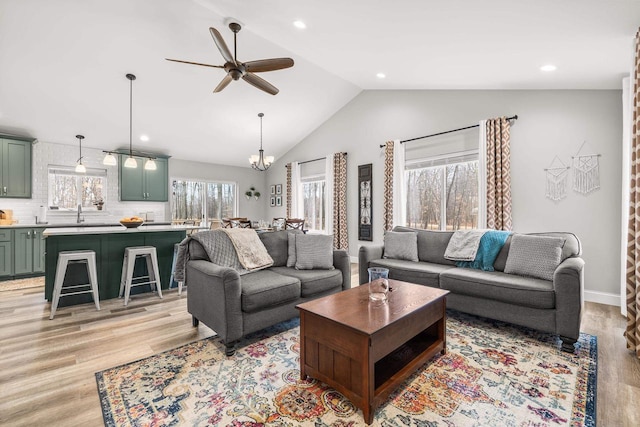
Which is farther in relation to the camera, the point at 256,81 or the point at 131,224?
the point at 131,224

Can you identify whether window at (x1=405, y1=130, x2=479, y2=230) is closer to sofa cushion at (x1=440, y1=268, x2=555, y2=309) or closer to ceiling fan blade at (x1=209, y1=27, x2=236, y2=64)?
sofa cushion at (x1=440, y1=268, x2=555, y2=309)

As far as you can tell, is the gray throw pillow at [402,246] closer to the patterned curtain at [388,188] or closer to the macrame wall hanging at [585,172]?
the patterned curtain at [388,188]

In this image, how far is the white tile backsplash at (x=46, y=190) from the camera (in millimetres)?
5316

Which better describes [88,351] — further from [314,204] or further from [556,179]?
[314,204]

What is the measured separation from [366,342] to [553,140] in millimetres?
3933

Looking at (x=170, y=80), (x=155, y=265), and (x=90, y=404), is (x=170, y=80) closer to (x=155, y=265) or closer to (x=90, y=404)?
(x=155, y=265)

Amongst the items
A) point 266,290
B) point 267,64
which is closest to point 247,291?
point 266,290

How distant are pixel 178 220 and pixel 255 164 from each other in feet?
8.26

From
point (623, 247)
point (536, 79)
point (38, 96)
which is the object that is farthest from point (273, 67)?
point (623, 247)

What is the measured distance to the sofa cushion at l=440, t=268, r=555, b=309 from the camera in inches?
96.8

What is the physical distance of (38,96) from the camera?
14.5 ft

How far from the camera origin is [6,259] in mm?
4715

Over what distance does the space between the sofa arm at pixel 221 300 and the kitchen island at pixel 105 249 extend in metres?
1.80

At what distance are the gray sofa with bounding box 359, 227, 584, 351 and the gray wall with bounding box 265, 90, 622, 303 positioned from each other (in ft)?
2.95
